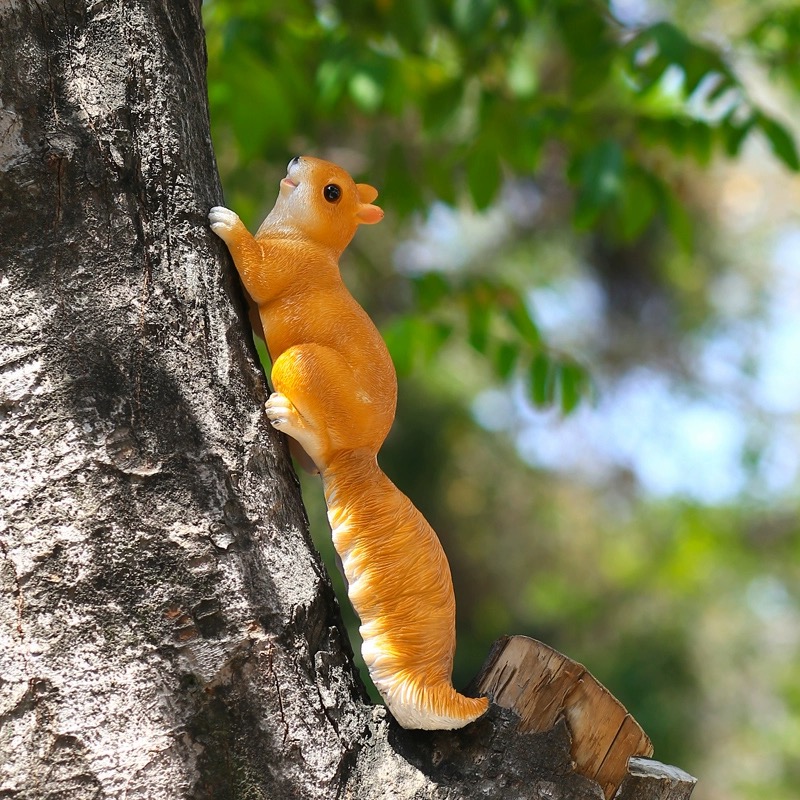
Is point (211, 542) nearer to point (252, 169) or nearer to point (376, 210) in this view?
point (376, 210)

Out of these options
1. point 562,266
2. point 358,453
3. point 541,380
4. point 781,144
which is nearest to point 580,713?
point 358,453

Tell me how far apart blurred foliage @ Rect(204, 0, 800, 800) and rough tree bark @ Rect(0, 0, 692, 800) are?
1.36 metres

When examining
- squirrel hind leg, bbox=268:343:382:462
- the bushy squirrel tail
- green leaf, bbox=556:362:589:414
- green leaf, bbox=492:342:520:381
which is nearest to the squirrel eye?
squirrel hind leg, bbox=268:343:382:462

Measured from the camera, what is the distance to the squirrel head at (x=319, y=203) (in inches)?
53.8

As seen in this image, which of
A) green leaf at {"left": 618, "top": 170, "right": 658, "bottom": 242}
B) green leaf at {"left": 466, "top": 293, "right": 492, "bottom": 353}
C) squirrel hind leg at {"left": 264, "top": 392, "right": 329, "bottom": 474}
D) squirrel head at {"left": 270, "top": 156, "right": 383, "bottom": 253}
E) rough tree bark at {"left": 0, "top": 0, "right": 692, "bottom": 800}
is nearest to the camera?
rough tree bark at {"left": 0, "top": 0, "right": 692, "bottom": 800}

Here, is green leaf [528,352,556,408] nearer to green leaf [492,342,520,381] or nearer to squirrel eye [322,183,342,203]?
green leaf [492,342,520,381]

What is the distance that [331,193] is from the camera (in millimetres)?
1386

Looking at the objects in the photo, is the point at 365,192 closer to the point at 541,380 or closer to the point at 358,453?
the point at 358,453

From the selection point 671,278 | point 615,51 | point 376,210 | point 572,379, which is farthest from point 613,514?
point 376,210

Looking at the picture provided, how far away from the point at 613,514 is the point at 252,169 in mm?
5061

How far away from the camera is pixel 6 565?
115 cm

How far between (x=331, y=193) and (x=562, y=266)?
725 centimetres

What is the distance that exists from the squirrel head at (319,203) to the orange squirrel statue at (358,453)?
0.08 ft

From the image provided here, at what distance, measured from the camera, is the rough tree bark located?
114cm
